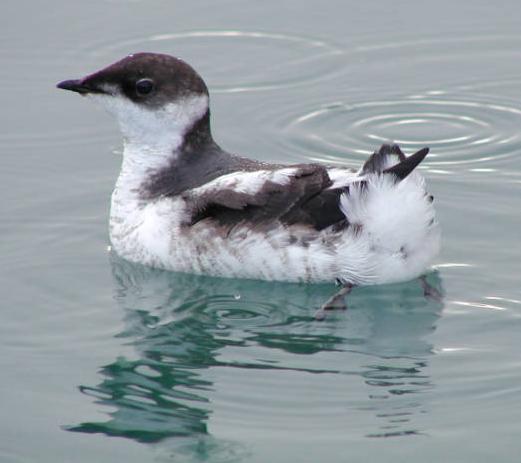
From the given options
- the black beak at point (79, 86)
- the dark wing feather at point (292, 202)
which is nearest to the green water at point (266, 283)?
the dark wing feather at point (292, 202)

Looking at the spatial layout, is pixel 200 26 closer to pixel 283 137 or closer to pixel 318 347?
pixel 283 137

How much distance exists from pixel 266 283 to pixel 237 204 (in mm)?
582

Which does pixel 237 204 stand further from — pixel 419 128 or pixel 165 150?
pixel 419 128

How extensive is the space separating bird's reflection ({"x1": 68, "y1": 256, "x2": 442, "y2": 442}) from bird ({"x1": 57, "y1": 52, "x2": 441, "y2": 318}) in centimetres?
13

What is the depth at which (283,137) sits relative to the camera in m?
10.6

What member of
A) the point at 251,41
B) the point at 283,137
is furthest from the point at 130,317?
the point at 251,41

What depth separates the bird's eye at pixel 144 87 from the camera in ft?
28.8

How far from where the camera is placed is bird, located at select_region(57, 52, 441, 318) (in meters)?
8.13

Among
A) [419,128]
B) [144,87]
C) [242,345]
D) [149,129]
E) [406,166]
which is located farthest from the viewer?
[419,128]

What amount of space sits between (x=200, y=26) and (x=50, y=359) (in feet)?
17.9

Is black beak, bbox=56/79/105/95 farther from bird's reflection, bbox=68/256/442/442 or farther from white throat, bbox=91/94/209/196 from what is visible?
bird's reflection, bbox=68/256/442/442

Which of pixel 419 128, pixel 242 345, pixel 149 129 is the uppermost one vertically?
pixel 149 129

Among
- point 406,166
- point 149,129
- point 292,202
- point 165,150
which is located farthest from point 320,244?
point 149,129

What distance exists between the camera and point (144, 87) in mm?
8805
